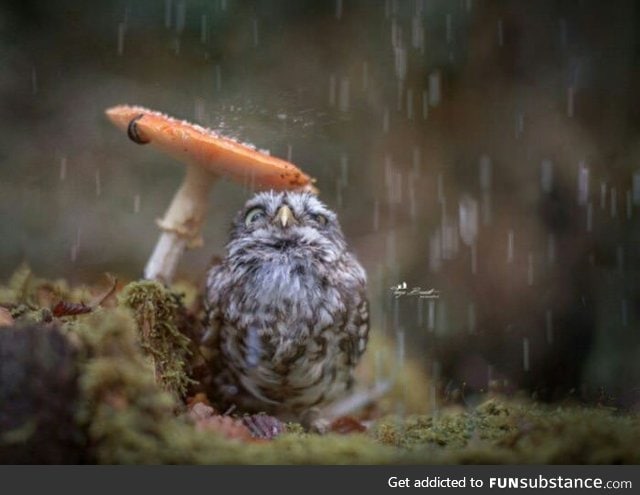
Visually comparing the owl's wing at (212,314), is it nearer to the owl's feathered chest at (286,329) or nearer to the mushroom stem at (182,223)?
the owl's feathered chest at (286,329)

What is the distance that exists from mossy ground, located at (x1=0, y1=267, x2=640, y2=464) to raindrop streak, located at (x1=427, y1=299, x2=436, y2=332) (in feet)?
1.29

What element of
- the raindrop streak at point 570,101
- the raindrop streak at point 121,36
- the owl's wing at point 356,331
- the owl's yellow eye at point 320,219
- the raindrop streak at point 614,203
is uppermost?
the raindrop streak at point 121,36

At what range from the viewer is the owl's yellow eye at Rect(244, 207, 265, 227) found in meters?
1.63

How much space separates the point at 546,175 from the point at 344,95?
525 mm

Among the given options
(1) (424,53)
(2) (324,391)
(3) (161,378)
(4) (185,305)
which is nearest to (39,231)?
(4) (185,305)

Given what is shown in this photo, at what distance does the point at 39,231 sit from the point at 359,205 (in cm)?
79

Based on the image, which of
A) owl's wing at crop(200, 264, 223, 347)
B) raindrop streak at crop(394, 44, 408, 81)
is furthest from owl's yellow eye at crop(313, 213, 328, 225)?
raindrop streak at crop(394, 44, 408, 81)

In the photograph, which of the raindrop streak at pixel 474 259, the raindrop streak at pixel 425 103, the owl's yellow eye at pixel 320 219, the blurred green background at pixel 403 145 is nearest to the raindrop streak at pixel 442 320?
the blurred green background at pixel 403 145

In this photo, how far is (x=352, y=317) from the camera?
1638 millimetres

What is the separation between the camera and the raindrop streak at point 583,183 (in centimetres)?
181

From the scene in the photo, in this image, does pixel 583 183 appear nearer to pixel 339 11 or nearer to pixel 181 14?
pixel 339 11

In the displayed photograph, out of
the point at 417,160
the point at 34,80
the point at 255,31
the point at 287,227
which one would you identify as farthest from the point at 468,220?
the point at 34,80

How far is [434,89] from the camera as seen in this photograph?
6.19ft

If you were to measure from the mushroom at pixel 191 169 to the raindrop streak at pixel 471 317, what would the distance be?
48 cm
